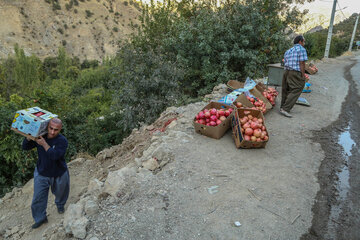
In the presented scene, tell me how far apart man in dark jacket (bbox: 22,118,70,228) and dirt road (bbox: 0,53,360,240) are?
38 centimetres

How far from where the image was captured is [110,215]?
2.88 m

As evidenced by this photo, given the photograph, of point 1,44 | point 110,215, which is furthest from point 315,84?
point 1,44

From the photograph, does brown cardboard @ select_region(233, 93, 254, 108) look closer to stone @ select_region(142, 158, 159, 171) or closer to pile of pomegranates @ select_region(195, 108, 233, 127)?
pile of pomegranates @ select_region(195, 108, 233, 127)

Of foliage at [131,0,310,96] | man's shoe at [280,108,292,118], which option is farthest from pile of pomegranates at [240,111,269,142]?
foliage at [131,0,310,96]

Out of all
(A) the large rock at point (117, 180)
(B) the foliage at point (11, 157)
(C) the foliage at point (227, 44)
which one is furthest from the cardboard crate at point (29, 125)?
(C) the foliage at point (227, 44)

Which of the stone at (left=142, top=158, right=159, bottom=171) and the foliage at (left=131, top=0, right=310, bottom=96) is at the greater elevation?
the foliage at (left=131, top=0, right=310, bottom=96)

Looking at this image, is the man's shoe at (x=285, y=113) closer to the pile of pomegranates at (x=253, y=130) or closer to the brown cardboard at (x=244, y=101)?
the brown cardboard at (x=244, y=101)

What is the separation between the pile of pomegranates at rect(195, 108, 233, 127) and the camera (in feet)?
15.9

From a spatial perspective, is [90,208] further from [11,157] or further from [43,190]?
[11,157]

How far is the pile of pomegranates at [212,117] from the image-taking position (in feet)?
15.9

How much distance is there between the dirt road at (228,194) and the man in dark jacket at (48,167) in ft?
1.25

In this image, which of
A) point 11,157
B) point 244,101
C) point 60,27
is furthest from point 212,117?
point 60,27

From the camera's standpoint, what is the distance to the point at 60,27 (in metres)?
61.8

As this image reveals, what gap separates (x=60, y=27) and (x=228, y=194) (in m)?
70.9
